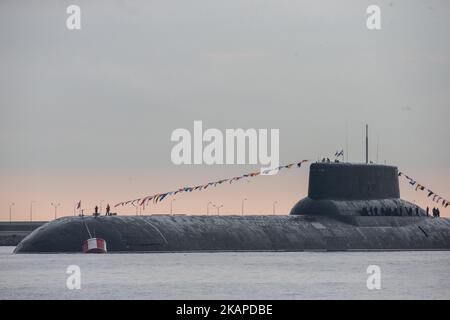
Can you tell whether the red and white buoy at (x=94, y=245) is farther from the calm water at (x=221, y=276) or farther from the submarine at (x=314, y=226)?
the calm water at (x=221, y=276)

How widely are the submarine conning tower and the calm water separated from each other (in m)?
7.53

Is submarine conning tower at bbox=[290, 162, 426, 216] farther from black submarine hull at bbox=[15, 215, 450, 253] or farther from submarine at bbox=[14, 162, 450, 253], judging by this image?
black submarine hull at bbox=[15, 215, 450, 253]

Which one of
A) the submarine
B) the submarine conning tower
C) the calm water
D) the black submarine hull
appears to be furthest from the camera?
the submarine conning tower

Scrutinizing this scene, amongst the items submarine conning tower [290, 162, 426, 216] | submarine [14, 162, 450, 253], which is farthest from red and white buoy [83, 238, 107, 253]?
submarine conning tower [290, 162, 426, 216]

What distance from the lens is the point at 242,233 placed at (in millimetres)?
87812

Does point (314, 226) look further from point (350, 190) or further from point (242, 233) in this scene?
point (242, 233)

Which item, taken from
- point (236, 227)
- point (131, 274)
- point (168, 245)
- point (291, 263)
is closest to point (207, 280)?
point (131, 274)

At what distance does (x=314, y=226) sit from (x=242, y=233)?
6.33m

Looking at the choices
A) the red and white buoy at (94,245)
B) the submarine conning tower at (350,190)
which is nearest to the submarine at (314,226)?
the submarine conning tower at (350,190)

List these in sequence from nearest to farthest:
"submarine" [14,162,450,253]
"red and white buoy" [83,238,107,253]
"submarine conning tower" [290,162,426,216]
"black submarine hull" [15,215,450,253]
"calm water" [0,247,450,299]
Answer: "calm water" [0,247,450,299] → "red and white buoy" [83,238,107,253] → "black submarine hull" [15,215,450,253] → "submarine" [14,162,450,253] → "submarine conning tower" [290,162,426,216]

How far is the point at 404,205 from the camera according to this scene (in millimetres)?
97375

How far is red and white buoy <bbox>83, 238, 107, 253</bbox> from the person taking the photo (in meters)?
79.7

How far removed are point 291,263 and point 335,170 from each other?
17.2 metres

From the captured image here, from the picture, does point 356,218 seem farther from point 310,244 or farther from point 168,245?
point 168,245
